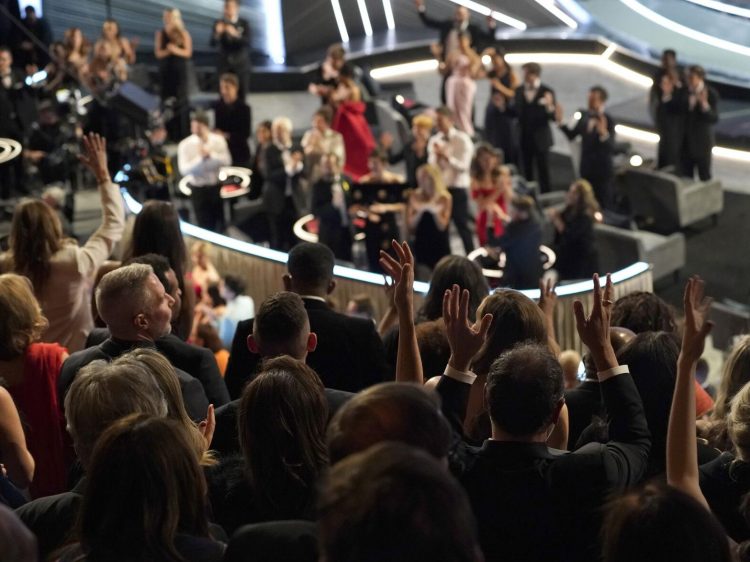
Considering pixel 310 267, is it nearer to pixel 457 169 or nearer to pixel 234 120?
pixel 457 169

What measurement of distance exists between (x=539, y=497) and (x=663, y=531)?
54cm

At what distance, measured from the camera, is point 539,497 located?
7.56ft

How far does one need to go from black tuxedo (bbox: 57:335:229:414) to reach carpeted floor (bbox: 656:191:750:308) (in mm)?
5980

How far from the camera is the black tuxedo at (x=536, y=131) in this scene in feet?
34.5

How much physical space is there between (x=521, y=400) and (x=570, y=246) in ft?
18.6

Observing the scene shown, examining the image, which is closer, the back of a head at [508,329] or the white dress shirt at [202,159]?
the back of a head at [508,329]

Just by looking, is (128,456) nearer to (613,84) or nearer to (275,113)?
(275,113)

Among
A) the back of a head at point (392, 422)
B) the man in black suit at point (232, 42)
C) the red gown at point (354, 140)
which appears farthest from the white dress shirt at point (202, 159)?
the back of a head at point (392, 422)

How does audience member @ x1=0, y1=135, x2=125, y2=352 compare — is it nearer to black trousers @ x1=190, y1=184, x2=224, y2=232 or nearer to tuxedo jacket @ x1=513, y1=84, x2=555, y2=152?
black trousers @ x1=190, y1=184, x2=224, y2=232

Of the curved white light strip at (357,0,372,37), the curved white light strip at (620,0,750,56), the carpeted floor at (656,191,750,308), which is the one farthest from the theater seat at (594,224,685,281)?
the curved white light strip at (357,0,372,37)

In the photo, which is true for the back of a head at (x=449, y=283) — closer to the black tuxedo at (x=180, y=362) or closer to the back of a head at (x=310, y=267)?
the back of a head at (x=310, y=267)

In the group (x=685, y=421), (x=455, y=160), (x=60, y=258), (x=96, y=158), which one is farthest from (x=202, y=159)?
(x=685, y=421)

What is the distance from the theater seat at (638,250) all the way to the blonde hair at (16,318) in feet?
20.6

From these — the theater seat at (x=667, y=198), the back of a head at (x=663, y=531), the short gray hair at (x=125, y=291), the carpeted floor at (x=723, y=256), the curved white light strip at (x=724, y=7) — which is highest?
the curved white light strip at (x=724, y=7)
